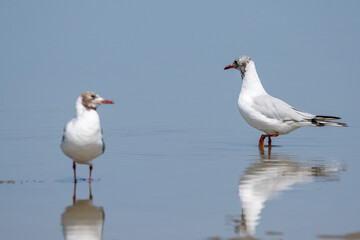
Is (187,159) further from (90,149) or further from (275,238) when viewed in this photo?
(275,238)

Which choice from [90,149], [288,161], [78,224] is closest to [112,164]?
[90,149]

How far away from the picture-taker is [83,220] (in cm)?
654

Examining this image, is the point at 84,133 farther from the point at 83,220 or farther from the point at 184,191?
the point at 83,220

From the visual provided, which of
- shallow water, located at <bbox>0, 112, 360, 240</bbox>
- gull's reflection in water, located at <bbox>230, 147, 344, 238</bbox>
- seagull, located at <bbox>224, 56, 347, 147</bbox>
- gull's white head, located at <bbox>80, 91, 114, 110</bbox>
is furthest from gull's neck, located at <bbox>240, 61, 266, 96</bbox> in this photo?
gull's white head, located at <bbox>80, 91, 114, 110</bbox>

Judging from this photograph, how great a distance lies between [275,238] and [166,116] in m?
10.7

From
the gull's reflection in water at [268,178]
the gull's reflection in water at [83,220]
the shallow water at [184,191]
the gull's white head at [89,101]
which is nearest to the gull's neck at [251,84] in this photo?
the shallow water at [184,191]

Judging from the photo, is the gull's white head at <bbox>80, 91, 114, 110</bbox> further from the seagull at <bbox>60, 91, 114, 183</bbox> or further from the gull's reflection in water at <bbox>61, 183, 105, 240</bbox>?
the gull's reflection in water at <bbox>61, 183, 105, 240</bbox>

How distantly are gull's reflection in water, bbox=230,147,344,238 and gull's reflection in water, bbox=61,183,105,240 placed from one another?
131 centimetres

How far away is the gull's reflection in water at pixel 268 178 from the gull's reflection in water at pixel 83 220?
1312 millimetres

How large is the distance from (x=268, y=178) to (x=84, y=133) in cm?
243

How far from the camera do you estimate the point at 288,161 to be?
10047 mm

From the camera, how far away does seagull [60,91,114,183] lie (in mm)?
7797

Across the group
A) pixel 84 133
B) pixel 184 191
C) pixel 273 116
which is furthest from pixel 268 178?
pixel 273 116

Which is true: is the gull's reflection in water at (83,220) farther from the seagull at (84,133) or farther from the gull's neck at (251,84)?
the gull's neck at (251,84)
